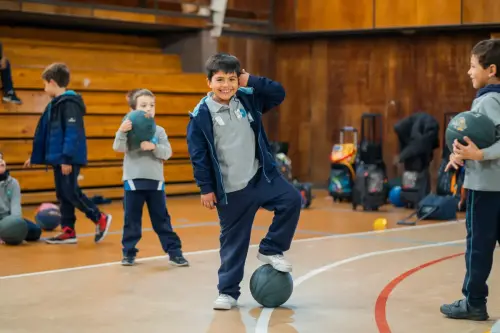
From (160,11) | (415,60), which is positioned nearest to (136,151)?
(160,11)

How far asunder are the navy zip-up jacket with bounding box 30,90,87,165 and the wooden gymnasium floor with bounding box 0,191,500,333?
2.83 ft

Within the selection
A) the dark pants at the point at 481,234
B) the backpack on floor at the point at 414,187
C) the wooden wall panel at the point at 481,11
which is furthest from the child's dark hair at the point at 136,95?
the wooden wall panel at the point at 481,11

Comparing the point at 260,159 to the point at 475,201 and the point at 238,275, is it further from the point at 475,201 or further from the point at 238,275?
the point at 475,201

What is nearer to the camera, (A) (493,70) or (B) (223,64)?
(A) (493,70)

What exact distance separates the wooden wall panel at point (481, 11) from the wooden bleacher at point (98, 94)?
177 inches

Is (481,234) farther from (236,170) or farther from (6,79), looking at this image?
(6,79)

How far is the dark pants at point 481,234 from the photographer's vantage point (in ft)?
16.6

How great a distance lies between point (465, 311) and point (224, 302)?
1.45 m

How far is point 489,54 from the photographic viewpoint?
512 centimetres

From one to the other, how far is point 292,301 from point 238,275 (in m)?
0.44

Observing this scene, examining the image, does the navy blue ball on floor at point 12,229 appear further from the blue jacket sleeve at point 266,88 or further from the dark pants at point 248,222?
the blue jacket sleeve at point 266,88

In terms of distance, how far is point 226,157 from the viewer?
18.3 ft

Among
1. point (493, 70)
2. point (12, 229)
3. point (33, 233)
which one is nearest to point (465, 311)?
point (493, 70)

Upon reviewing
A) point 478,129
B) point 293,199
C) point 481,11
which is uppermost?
point 481,11
